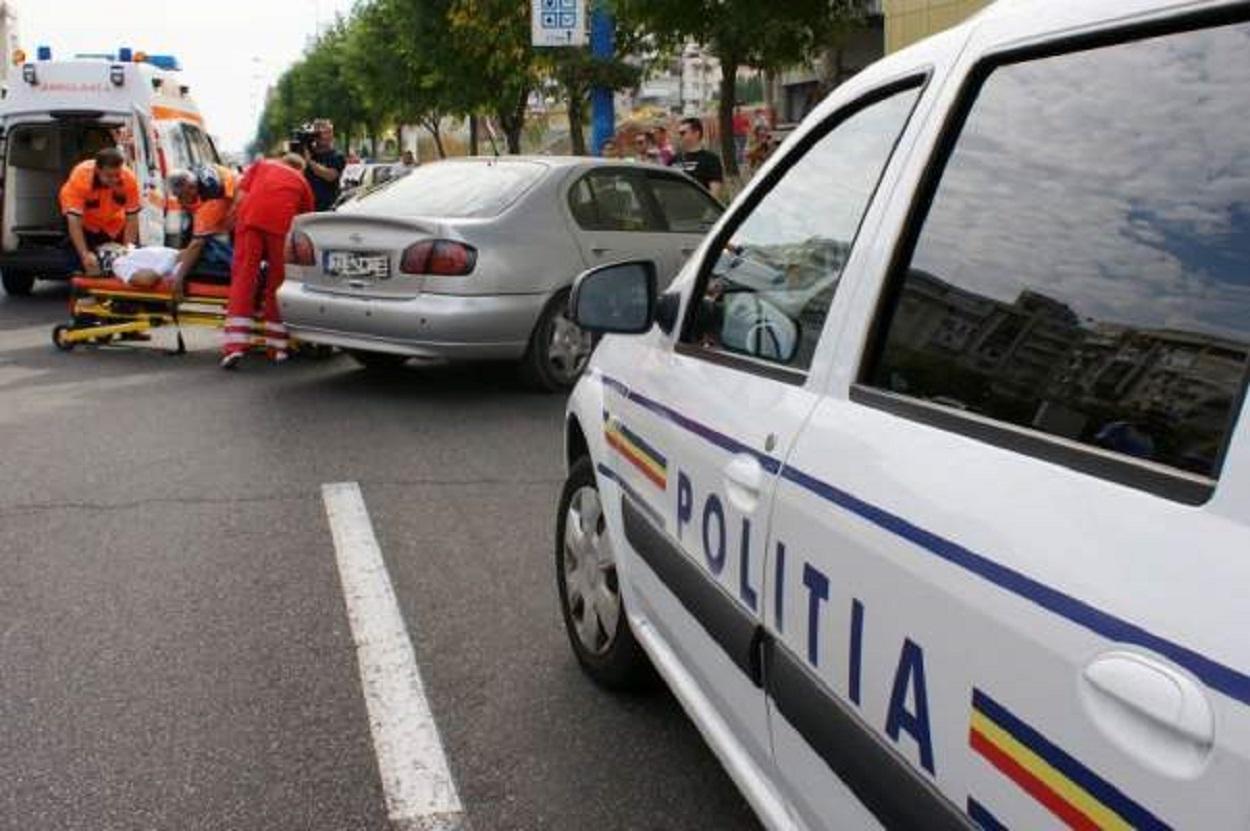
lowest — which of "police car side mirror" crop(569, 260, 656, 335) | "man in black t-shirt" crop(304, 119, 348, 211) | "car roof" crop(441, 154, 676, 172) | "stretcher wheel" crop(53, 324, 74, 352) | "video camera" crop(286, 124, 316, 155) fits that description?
"stretcher wheel" crop(53, 324, 74, 352)

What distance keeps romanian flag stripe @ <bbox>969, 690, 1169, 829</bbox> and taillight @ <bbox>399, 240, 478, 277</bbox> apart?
6.29 meters

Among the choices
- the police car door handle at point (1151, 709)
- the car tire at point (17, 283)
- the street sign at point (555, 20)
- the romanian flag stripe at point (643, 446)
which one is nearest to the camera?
the police car door handle at point (1151, 709)

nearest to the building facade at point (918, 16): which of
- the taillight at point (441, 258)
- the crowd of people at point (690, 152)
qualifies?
the crowd of people at point (690, 152)

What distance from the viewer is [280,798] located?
9.50 feet

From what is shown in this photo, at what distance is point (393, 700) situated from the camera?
3.42 metres

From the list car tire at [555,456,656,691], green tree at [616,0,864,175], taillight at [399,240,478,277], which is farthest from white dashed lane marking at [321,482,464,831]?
green tree at [616,0,864,175]

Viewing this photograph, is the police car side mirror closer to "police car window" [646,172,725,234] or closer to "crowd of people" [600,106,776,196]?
"crowd of people" [600,106,776,196]

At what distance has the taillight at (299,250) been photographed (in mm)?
7992

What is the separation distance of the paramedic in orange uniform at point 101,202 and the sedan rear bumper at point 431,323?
15.4ft

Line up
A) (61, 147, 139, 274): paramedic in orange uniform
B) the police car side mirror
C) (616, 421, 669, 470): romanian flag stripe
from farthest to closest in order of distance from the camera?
(61, 147, 139, 274): paramedic in orange uniform < the police car side mirror < (616, 421, 669, 470): romanian flag stripe

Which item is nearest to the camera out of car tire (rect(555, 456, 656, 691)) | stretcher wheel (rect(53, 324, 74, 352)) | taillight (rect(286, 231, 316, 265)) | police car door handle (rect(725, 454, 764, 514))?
police car door handle (rect(725, 454, 764, 514))

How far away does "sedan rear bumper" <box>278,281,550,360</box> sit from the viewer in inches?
295

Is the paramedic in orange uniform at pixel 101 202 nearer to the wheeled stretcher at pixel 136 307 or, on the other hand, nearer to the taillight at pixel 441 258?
the wheeled stretcher at pixel 136 307

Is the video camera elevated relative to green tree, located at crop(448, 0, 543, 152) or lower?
lower
